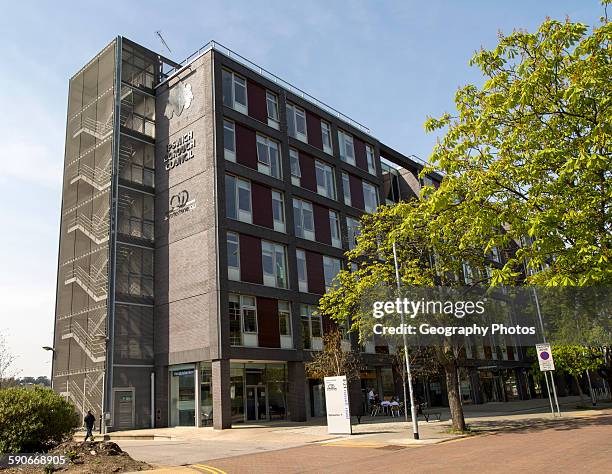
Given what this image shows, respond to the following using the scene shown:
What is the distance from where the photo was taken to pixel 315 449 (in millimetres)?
19047

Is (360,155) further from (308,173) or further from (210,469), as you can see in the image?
(210,469)

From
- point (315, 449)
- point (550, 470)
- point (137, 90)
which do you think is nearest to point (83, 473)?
→ point (315, 449)

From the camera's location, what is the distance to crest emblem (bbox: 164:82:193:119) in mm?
37156

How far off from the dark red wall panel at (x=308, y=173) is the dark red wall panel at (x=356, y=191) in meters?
4.96

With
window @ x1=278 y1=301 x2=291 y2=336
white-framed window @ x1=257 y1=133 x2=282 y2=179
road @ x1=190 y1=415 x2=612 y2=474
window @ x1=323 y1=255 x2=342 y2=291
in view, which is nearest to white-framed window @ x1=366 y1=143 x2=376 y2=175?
window @ x1=323 y1=255 x2=342 y2=291

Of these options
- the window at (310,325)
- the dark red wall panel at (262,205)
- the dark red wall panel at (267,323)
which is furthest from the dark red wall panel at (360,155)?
the dark red wall panel at (267,323)

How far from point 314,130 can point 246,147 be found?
28.2 feet

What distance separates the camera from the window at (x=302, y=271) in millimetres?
37375

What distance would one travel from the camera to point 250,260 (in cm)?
3397

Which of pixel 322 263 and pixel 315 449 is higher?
pixel 322 263

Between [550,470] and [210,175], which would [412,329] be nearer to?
[550,470]

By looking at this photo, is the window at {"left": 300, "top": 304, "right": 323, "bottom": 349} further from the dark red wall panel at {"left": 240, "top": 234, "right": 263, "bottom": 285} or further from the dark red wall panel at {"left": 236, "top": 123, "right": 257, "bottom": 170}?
the dark red wall panel at {"left": 236, "top": 123, "right": 257, "bottom": 170}

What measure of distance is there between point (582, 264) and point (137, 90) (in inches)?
1376

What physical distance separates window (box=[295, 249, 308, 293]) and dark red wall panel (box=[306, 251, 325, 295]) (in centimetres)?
30
